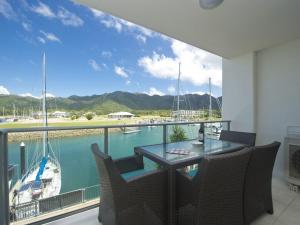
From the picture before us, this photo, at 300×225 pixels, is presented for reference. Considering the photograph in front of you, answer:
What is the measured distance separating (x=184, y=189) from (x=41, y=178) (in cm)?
326

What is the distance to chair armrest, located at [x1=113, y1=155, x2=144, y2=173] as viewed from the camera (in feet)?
6.35

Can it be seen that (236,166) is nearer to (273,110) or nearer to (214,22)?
(214,22)

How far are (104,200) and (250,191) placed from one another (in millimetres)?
1395

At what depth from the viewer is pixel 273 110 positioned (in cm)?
319

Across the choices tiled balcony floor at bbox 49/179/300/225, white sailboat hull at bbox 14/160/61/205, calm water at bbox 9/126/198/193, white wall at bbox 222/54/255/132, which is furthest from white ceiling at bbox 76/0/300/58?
tiled balcony floor at bbox 49/179/300/225

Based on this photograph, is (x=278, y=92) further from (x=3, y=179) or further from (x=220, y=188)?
(x=3, y=179)

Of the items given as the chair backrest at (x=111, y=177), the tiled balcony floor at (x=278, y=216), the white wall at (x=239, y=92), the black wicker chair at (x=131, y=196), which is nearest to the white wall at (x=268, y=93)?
the white wall at (x=239, y=92)

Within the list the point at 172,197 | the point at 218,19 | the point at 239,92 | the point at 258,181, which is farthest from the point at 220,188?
the point at 239,92

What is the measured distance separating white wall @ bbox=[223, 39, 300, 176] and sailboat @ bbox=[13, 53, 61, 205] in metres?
3.59

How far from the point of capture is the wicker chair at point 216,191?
1.22m

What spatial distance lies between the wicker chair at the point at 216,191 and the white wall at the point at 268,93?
7.65ft

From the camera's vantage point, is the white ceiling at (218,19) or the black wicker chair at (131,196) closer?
the black wicker chair at (131,196)

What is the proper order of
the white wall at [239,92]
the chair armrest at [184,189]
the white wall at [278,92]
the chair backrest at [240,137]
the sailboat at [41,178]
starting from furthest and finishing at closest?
the white wall at [239,92] → the white wall at [278,92] → the chair backrest at [240,137] → the sailboat at [41,178] → the chair armrest at [184,189]

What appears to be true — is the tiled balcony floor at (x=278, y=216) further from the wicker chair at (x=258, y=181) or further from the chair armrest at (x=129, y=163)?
the chair armrest at (x=129, y=163)
